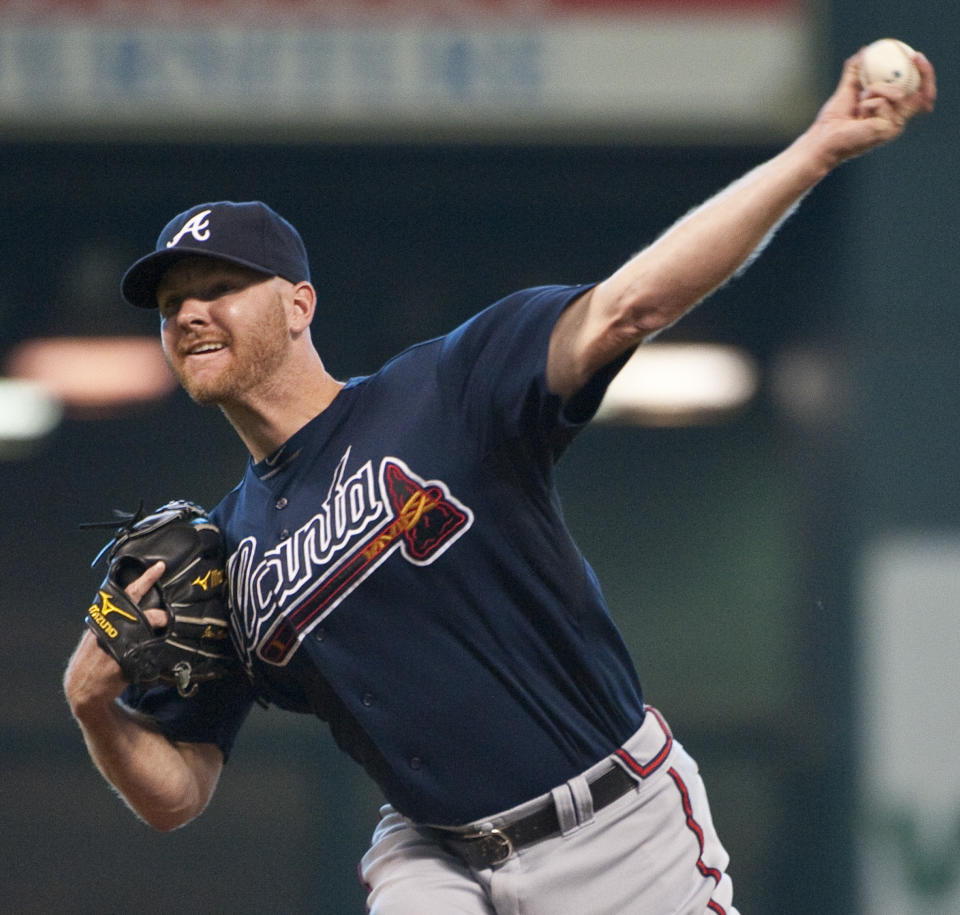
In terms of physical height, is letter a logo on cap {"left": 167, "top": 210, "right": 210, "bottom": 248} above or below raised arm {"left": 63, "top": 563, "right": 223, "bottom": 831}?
above

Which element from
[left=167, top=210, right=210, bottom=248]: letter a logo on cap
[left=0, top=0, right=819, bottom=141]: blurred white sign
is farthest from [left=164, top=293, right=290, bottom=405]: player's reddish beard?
[left=0, top=0, right=819, bottom=141]: blurred white sign

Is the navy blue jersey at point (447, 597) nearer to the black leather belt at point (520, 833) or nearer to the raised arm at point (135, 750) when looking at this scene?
the black leather belt at point (520, 833)

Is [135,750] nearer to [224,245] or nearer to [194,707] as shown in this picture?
[194,707]

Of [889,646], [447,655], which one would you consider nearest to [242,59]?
[889,646]

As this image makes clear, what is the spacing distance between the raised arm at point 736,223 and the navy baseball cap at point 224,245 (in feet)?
2.37

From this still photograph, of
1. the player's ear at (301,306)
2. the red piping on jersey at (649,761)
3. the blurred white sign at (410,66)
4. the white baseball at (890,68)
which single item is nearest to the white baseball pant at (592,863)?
the red piping on jersey at (649,761)

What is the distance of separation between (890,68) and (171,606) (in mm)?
1434

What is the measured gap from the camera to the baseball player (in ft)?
7.82

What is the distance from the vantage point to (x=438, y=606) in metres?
2.41

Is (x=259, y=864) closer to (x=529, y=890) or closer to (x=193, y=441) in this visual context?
(x=193, y=441)

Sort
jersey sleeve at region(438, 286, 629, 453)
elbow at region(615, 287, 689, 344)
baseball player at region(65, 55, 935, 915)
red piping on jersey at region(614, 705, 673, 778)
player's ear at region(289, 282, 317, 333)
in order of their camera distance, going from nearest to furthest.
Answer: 1. elbow at region(615, 287, 689, 344)
2. jersey sleeve at region(438, 286, 629, 453)
3. baseball player at region(65, 55, 935, 915)
4. red piping on jersey at region(614, 705, 673, 778)
5. player's ear at region(289, 282, 317, 333)

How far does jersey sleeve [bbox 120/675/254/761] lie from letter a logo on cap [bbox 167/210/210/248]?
0.80 metres

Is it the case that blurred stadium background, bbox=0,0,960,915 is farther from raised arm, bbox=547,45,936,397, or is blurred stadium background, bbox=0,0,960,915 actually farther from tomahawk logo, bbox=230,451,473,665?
raised arm, bbox=547,45,936,397

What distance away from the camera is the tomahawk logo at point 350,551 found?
240cm
